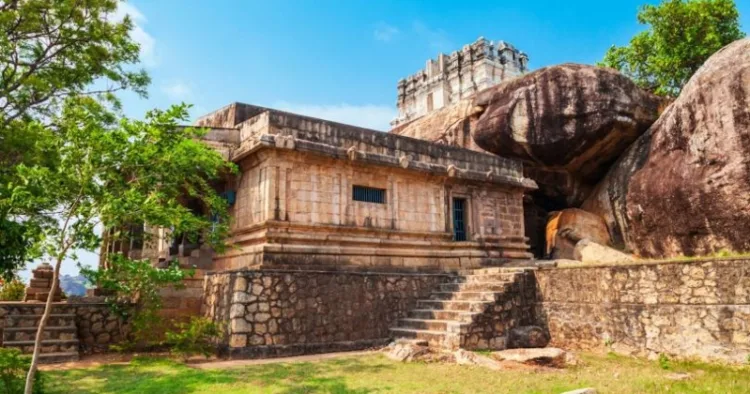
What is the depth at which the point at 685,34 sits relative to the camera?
21766mm

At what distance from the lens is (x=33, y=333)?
30.6 ft

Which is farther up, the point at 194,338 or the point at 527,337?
the point at 194,338

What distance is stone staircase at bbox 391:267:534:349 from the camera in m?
9.80

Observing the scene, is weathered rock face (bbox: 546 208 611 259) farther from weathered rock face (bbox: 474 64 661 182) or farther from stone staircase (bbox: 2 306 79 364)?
stone staircase (bbox: 2 306 79 364)

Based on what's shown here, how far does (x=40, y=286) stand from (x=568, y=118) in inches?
630

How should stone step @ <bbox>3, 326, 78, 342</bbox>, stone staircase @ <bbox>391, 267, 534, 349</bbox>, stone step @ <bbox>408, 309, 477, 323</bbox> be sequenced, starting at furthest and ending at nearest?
1. stone step @ <bbox>408, 309, 477, 323</bbox>
2. stone staircase @ <bbox>391, 267, 534, 349</bbox>
3. stone step @ <bbox>3, 326, 78, 342</bbox>

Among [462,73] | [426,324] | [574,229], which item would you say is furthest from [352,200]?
[462,73]

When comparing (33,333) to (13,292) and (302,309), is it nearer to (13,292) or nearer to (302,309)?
(302,309)

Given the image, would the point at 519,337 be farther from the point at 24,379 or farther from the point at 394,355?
the point at 24,379

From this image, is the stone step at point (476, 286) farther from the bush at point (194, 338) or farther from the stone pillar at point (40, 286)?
the stone pillar at point (40, 286)

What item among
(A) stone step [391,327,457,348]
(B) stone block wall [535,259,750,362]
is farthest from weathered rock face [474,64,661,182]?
(A) stone step [391,327,457,348]

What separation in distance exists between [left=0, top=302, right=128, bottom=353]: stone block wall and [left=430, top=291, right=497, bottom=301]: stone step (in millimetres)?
6806

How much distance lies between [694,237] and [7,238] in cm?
1451

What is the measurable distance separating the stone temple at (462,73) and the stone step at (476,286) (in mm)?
30256
